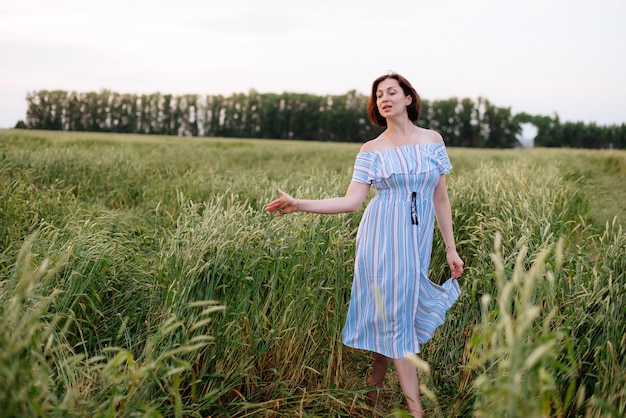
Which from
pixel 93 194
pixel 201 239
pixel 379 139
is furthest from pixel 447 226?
pixel 93 194

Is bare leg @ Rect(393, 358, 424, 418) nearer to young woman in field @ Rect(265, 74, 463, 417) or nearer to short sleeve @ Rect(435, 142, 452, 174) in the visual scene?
young woman in field @ Rect(265, 74, 463, 417)

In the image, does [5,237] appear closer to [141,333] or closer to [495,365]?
[141,333]

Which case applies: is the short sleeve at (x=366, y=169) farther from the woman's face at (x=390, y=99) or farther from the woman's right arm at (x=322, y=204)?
the woman's face at (x=390, y=99)

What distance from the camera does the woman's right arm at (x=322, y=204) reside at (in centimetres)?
263

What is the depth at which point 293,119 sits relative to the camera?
2559 inches

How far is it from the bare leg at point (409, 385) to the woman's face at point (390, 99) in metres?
1.31

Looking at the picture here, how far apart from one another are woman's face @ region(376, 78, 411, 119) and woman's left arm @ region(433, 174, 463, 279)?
1.47ft

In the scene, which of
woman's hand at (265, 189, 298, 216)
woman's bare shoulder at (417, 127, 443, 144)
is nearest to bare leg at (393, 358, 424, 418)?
woman's hand at (265, 189, 298, 216)

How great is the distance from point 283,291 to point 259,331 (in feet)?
1.07

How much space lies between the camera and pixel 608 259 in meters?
2.93

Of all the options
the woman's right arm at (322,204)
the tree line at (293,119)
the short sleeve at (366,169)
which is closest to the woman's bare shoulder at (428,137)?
the short sleeve at (366,169)

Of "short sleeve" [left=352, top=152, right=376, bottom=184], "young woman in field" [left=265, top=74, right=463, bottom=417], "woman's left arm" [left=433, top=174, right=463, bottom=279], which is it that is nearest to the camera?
"young woman in field" [left=265, top=74, right=463, bottom=417]

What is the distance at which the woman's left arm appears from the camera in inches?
113

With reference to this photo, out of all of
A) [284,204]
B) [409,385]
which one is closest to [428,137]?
[284,204]
